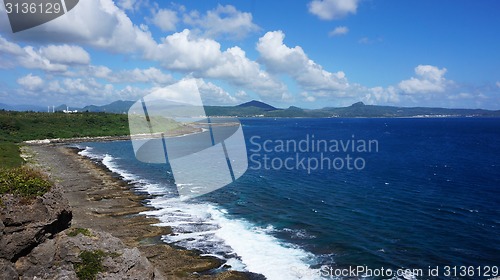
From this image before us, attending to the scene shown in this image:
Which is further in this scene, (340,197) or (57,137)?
(57,137)

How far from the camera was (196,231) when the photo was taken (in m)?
29.2

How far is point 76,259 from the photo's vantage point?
13680 mm

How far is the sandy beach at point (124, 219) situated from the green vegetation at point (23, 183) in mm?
9720

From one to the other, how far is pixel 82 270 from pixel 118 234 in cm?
1471

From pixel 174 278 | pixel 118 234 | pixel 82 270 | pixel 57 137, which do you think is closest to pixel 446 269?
pixel 174 278

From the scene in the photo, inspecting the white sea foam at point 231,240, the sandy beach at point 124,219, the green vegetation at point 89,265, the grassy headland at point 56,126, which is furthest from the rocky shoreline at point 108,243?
the grassy headland at point 56,126

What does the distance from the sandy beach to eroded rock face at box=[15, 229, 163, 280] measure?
23.1ft

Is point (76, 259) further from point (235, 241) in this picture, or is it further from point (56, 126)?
point (56, 126)

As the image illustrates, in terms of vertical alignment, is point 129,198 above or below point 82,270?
below

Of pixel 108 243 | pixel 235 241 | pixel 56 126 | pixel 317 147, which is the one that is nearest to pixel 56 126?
pixel 56 126

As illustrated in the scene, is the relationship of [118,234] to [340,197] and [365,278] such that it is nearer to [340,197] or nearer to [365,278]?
[365,278]

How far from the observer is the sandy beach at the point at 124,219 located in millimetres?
22234

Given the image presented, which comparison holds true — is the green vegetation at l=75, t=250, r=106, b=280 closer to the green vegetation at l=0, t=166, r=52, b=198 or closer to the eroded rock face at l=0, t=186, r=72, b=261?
the eroded rock face at l=0, t=186, r=72, b=261

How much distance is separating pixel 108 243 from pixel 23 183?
3.92 m
